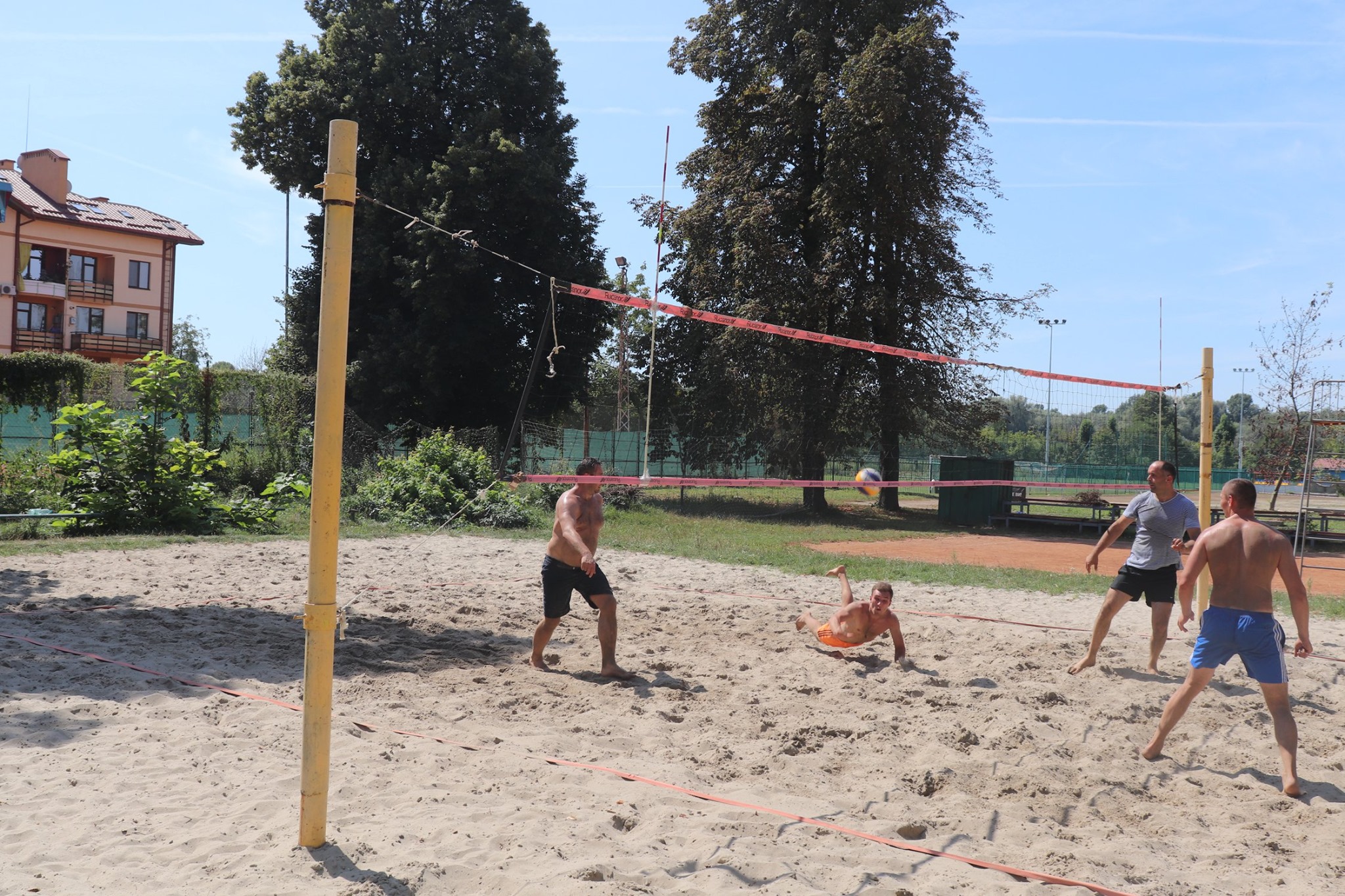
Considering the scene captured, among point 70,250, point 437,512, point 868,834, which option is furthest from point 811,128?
point 70,250

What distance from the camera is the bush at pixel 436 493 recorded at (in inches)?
582

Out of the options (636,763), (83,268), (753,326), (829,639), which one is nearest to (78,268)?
(83,268)

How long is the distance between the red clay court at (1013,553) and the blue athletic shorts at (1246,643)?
6.34 metres

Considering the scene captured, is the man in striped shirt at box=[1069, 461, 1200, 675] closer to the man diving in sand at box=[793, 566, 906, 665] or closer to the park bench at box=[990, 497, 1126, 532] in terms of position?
the man diving in sand at box=[793, 566, 906, 665]

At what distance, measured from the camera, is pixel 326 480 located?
9.95 feet

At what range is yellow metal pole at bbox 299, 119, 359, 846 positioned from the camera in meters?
2.99

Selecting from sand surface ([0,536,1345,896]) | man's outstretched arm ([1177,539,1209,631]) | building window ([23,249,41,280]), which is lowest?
sand surface ([0,536,1345,896])

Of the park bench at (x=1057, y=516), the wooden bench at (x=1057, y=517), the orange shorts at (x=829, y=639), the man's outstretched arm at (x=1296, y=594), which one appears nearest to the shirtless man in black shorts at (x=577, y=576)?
the orange shorts at (x=829, y=639)

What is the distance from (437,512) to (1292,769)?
40.9 feet

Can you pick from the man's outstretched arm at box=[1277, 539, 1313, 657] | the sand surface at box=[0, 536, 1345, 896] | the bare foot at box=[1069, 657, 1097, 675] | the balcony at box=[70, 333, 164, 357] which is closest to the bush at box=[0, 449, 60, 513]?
the sand surface at box=[0, 536, 1345, 896]

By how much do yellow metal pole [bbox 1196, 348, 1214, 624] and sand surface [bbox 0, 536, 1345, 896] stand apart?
434mm

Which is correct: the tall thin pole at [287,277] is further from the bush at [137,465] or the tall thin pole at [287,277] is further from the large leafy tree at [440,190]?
the bush at [137,465]

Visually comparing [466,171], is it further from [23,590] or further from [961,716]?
[961,716]

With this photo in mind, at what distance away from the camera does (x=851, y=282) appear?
20656mm
